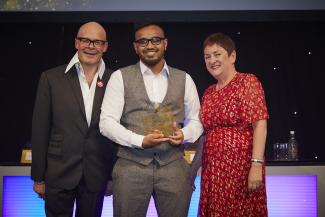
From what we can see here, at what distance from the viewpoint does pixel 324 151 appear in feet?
13.3

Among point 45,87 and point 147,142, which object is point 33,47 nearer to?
point 45,87

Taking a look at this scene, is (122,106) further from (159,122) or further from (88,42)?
(88,42)

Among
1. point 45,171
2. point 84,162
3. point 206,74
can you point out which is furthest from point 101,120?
point 206,74

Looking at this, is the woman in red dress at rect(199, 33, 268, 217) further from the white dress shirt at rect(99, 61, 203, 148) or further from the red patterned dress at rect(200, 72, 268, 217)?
the white dress shirt at rect(99, 61, 203, 148)

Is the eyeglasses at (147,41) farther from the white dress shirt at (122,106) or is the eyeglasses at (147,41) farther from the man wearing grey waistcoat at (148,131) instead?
the white dress shirt at (122,106)

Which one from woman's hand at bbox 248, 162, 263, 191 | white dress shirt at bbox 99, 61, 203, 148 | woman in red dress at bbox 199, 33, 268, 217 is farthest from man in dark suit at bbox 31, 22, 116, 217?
woman's hand at bbox 248, 162, 263, 191

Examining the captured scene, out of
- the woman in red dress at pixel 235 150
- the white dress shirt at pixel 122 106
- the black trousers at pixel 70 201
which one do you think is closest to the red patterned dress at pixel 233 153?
the woman in red dress at pixel 235 150

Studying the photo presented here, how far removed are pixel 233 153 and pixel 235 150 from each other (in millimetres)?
19

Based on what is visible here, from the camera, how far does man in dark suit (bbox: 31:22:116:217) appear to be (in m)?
2.21

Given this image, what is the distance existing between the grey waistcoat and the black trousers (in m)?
0.34

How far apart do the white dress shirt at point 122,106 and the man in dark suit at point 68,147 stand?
0.54ft

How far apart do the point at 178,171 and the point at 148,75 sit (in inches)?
22.1

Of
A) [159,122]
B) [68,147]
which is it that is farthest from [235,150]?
[68,147]

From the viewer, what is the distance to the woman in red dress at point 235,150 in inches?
81.3
